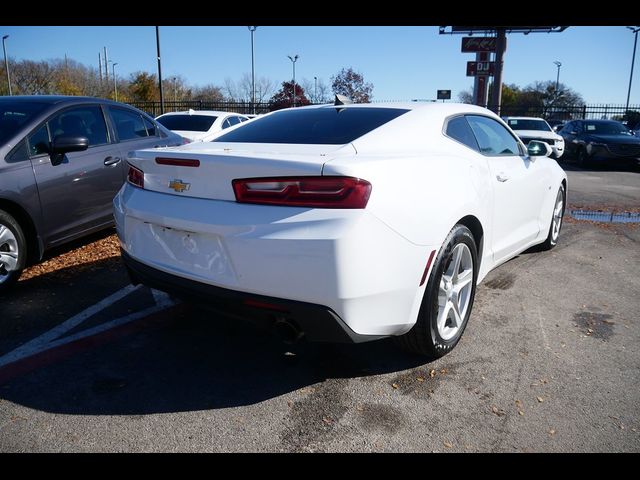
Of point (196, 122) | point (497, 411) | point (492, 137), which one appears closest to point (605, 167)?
point (196, 122)

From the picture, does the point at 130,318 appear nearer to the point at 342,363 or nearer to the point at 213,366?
the point at 213,366

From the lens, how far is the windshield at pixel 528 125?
17.1 meters

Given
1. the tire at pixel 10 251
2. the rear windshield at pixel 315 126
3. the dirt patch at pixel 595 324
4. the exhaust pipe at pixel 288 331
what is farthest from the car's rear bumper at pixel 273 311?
Result: the tire at pixel 10 251

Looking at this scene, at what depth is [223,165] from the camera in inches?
100

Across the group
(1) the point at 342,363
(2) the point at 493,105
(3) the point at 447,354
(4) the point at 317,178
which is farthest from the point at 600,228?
(2) the point at 493,105

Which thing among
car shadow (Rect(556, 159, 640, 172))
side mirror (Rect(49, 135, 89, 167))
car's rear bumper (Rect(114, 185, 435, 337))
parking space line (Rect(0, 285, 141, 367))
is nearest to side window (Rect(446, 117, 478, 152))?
car's rear bumper (Rect(114, 185, 435, 337))

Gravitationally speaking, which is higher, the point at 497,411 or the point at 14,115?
the point at 14,115

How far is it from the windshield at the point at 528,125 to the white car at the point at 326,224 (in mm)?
15082

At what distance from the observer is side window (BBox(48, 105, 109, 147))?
4.71 metres

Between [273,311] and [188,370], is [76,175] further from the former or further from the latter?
[273,311]

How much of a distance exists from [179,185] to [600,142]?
→ 640 inches
